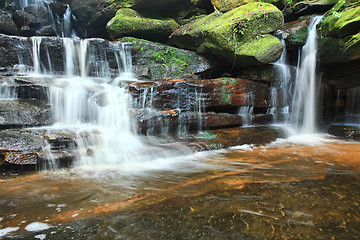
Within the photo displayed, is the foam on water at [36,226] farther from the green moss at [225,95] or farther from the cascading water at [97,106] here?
the green moss at [225,95]

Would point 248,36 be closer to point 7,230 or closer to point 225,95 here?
point 225,95

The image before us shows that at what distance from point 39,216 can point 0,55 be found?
27.6 ft

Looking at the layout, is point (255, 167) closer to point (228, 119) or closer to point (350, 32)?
point (228, 119)

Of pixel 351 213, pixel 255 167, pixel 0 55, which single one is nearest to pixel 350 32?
pixel 255 167

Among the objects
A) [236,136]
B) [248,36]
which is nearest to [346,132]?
[236,136]

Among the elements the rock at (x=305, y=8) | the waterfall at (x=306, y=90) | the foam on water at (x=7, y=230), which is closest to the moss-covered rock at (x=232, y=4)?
the rock at (x=305, y=8)

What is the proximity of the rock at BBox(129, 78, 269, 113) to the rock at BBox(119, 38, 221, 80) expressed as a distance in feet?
6.73

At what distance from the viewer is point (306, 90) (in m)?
8.12

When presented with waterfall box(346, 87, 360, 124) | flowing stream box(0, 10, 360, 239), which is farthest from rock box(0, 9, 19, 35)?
waterfall box(346, 87, 360, 124)

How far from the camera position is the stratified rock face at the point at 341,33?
630 centimetres

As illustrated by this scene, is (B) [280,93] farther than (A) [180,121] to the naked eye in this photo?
Yes

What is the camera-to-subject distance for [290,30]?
25.7ft

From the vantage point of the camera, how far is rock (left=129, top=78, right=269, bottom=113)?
19.7 ft

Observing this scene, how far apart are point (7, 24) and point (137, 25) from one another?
7.15 metres
